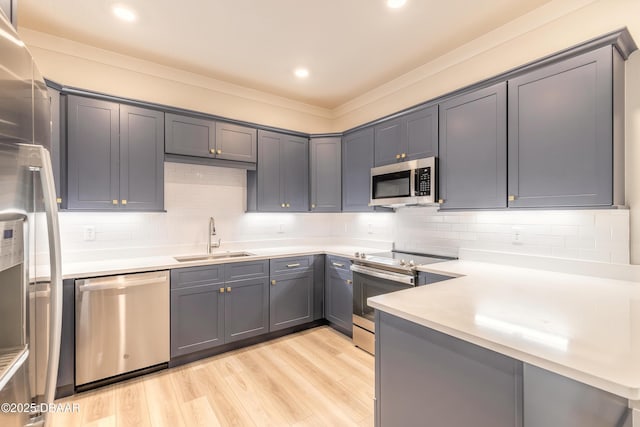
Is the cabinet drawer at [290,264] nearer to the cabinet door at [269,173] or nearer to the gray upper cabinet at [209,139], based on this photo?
the cabinet door at [269,173]

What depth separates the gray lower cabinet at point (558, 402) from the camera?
979mm

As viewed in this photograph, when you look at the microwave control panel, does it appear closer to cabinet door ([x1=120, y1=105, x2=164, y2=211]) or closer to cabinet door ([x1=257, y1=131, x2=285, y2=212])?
cabinet door ([x1=257, y1=131, x2=285, y2=212])

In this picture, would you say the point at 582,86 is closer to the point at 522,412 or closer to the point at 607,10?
the point at 607,10

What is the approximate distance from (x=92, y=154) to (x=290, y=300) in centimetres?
237

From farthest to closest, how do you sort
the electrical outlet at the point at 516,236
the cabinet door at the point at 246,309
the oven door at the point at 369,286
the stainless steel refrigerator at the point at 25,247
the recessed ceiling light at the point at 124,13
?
the cabinet door at the point at 246,309 → the oven door at the point at 369,286 → the electrical outlet at the point at 516,236 → the recessed ceiling light at the point at 124,13 → the stainless steel refrigerator at the point at 25,247

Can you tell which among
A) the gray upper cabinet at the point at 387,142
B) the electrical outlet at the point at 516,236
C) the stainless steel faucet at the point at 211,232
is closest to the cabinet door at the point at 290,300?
the stainless steel faucet at the point at 211,232

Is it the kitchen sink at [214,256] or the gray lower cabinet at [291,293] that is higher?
the kitchen sink at [214,256]

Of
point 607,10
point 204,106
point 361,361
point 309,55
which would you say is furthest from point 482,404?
point 204,106

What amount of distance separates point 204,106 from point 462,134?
110 inches

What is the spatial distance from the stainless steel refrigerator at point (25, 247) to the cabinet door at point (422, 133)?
2667 millimetres

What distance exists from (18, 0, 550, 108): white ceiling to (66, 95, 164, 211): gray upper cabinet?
0.63 m

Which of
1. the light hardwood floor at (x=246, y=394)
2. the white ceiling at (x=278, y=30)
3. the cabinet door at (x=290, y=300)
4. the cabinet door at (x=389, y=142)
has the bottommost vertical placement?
the light hardwood floor at (x=246, y=394)

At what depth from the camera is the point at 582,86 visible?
1.81 meters

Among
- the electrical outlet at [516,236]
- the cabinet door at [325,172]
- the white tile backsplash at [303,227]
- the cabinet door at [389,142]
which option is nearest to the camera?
the white tile backsplash at [303,227]
